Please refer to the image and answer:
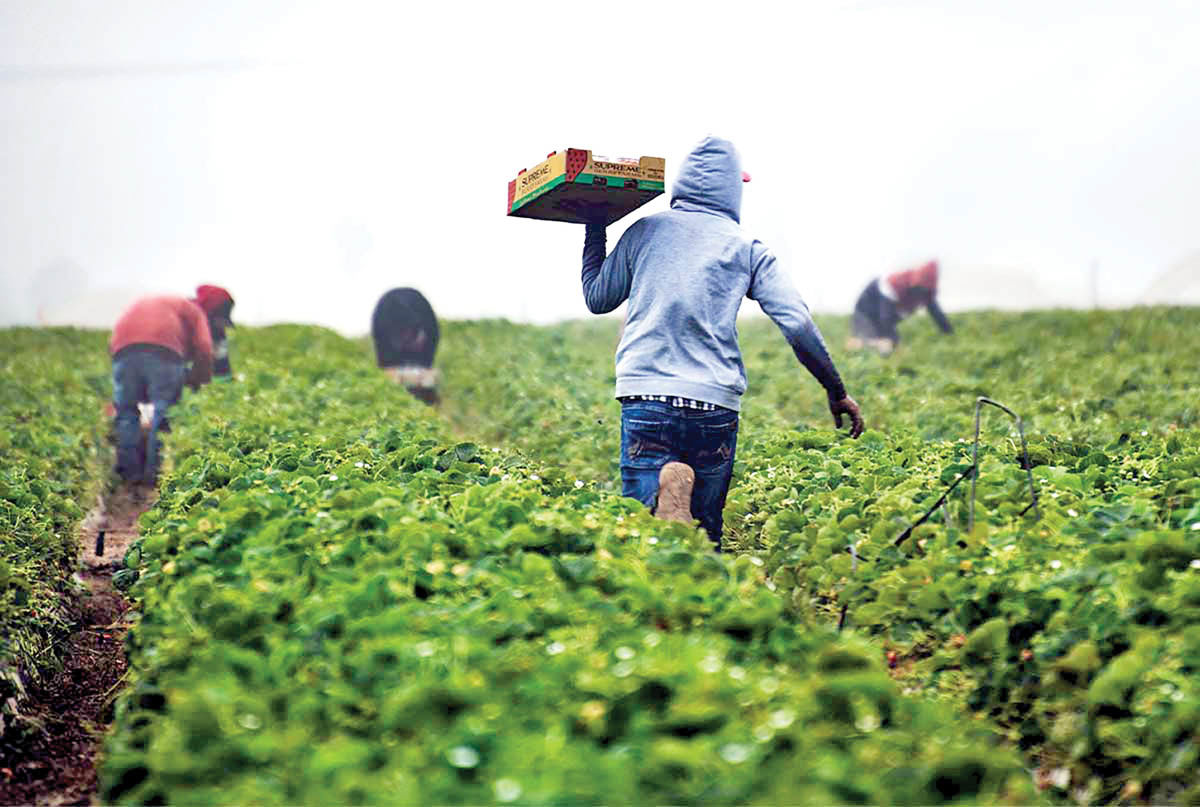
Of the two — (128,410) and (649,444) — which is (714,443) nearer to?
(649,444)

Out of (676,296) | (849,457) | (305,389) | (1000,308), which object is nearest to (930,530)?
(676,296)

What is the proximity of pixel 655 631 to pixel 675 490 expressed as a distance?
5.74 ft

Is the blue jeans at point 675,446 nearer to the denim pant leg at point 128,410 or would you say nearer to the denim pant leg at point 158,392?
the denim pant leg at point 158,392

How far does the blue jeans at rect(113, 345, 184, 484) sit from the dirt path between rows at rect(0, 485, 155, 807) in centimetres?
321

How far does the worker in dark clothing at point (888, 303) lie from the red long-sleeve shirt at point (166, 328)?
28.6 ft

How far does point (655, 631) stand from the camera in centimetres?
256

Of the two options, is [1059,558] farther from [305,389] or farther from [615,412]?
[305,389]

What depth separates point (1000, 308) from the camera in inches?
735

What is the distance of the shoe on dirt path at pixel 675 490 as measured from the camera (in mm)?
4262

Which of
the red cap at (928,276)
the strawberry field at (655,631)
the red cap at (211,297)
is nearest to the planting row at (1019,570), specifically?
the strawberry field at (655,631)

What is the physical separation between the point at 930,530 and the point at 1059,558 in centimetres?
50

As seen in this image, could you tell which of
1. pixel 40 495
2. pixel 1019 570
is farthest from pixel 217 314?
pixel 1019 570

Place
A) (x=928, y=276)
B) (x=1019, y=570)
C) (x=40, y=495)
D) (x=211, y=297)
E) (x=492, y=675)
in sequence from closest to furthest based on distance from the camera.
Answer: (x=492, y=675) → (x=1019, y=570) → (x=40, y=495) → (x=211, y=297) → (x=928, y=276)

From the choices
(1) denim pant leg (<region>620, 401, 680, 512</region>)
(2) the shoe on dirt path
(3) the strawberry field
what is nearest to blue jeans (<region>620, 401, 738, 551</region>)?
(1) denim pant leg (<region>620, 401, 680, 512</region>)
